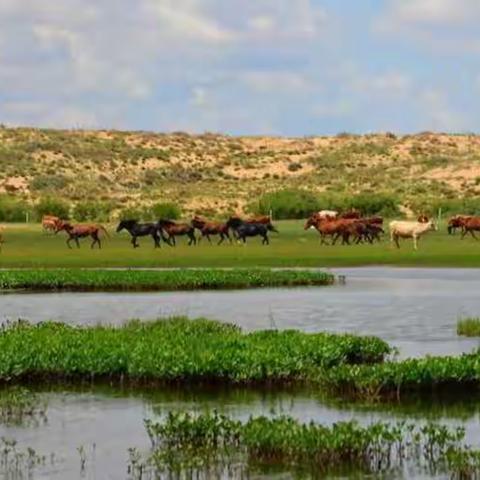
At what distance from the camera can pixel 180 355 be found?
22.9 meters

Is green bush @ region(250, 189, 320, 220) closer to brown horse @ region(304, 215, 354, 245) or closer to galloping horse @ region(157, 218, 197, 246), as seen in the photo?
galloping horse @ region(157, 218, 197, 246)

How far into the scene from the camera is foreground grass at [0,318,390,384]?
22484 mm

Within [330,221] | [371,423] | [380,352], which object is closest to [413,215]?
[330,221]

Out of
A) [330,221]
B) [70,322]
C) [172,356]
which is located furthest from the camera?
[330,221]

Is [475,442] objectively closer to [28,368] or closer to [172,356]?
[172,356]

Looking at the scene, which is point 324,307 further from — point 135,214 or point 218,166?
point 218,166

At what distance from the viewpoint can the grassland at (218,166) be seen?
11869 centimetres

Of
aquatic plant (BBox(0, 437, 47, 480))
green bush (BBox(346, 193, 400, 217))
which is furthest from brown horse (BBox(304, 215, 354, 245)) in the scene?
aquatic plant (BBox(0, 437, 47, 480))

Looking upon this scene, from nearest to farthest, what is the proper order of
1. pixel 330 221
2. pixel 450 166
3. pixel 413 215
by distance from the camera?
pixel 330 221, pixel 413 215, pixel 450 166

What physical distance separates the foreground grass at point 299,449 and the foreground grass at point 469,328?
1122 centimetres

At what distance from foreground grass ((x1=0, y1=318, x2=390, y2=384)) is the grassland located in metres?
79.4

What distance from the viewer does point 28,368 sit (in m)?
23.1

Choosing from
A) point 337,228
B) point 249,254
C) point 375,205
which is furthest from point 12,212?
point 249,254

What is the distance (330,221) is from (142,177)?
67.9 meters
